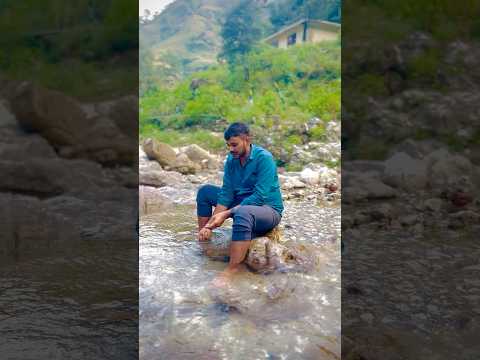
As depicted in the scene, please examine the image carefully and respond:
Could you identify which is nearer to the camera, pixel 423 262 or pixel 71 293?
pixel 71 293

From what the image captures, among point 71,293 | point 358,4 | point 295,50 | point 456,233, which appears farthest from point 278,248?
point 295,50

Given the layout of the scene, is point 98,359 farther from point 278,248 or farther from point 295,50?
point 295,50

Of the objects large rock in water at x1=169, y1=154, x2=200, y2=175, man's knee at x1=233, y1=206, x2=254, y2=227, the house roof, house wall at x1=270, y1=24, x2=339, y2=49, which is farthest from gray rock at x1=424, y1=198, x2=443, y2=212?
the house roof

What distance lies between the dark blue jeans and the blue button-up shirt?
0.04 m

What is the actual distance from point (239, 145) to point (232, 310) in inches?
33.6

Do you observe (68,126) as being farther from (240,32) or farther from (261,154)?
(240,32)

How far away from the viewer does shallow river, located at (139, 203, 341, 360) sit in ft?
5.78

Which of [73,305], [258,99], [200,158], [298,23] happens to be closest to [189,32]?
[298,23]

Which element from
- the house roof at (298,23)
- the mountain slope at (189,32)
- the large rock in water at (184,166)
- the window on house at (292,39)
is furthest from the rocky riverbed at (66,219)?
the mountain slope at (189,32)

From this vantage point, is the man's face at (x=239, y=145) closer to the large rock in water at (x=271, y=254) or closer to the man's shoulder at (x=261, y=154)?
the man's shoulder at (x=261, y=154)

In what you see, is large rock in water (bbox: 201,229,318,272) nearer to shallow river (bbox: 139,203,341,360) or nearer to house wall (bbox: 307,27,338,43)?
shallow river (bbox: 139,203,341,360)

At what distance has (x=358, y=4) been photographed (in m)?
2.05

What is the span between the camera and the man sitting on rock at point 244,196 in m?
2.37

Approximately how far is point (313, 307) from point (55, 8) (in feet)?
5.74
